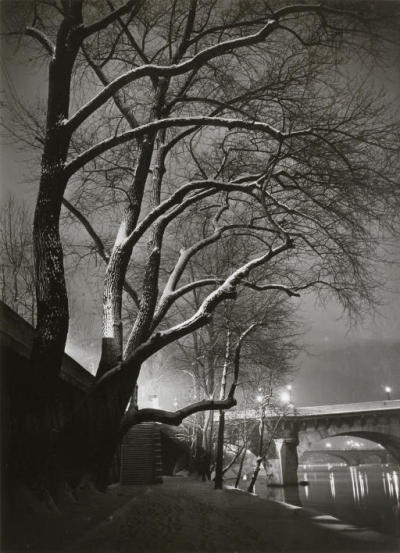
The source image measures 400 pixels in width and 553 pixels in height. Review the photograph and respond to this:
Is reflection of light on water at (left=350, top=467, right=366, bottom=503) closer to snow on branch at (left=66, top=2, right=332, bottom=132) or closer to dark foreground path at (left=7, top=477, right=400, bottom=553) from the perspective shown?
dark foreground path at (left=7, top=477, right=400, bottom=553)

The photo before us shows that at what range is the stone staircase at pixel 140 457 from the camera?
59.1ft

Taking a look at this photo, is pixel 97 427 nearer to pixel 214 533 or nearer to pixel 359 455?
pixel 214 533

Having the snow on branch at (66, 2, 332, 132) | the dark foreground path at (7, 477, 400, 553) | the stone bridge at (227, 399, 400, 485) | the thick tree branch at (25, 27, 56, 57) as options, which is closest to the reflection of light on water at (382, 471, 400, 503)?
the stone bridge at (227, 399, 400, 485)

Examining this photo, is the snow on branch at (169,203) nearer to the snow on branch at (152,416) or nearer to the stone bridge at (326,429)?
the snow on branch at (152,416)

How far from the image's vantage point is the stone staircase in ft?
59.1

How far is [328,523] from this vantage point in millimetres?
8438

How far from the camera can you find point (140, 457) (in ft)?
60.6

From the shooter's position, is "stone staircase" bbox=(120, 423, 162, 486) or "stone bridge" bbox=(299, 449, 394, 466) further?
"stone bridge" bbox=(299, 449, 394, 466)

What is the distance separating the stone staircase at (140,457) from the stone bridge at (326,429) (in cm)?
3505

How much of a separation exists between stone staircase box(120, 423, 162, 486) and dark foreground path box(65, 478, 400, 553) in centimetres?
924

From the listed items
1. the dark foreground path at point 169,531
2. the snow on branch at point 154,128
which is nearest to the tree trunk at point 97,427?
the dark foreground path at point 169,531

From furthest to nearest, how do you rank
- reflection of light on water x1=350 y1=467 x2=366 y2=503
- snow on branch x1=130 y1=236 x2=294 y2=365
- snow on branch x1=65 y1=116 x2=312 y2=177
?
1. reflection of light on water x1=350 y1=467 x2=366 y2=503
2. snow on branch x1=130 y1=236 x2=294 y2=365
3. snow on branch x1=65 y1=116 x2=312 y2=177

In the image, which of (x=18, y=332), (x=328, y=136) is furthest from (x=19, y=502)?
(x=328, y=136)

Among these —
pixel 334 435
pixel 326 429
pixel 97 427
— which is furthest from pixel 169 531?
pixel 334 435
